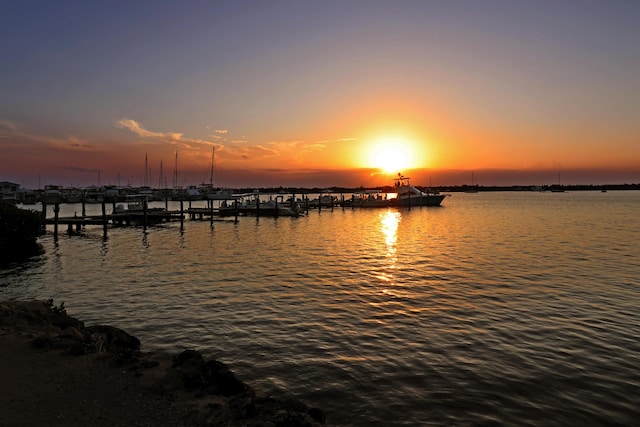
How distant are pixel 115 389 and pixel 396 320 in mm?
10063

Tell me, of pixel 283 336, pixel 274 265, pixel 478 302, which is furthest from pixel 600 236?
pixel 283 336

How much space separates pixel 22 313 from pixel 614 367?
56.7ft

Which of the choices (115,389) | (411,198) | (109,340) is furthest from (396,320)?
(411,198)

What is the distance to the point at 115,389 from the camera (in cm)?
782

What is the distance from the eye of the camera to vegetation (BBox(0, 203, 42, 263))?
27656 millimetres

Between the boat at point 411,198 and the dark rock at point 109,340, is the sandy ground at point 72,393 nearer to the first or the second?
the dark rock at point 109,340

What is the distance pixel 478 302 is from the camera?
56.6 feet

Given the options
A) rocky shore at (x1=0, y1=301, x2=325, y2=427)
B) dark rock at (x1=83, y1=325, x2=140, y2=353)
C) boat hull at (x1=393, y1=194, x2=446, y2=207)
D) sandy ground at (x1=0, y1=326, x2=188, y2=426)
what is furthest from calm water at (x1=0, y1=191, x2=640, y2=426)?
boat hull at (x1=393, y1=194, x2=446, y2=207)

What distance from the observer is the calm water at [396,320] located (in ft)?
30.3

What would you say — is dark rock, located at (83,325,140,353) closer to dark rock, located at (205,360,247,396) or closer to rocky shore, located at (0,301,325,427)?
rocky shore, located at (0,301,325,427)

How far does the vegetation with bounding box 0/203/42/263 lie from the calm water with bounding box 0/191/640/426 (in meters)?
1.73

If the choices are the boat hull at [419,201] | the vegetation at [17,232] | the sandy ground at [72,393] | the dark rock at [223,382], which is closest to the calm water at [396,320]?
the dark rock at [223,382]

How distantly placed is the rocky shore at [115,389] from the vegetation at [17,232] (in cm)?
2142

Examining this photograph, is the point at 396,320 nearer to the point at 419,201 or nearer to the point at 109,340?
the point at 109,340
